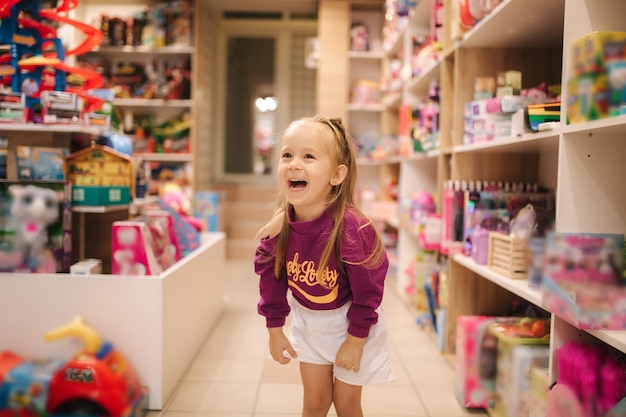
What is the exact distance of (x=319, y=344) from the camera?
1.31 m

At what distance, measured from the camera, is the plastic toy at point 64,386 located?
81 centimetres

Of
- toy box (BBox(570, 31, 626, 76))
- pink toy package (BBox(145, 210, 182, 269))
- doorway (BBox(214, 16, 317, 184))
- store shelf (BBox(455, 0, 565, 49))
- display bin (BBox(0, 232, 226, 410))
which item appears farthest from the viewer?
doorway (BBox(214, 16, 317, 184))

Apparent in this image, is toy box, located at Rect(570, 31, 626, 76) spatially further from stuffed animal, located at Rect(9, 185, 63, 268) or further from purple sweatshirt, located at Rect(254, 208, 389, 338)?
stuffed animal, located at Rect(9, 185, 63, 268)

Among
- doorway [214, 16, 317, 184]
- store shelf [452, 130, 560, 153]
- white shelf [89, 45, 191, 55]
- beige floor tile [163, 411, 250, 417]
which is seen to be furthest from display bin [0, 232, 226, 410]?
doorway [214, 16, 317, 184]

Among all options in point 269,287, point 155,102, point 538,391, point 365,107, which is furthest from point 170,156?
point 538,391

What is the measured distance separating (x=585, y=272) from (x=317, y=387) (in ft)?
2.40

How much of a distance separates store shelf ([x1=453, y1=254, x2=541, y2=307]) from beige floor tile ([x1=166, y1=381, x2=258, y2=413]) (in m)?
0.93

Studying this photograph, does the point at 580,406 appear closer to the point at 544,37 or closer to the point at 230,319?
the point at 544,37

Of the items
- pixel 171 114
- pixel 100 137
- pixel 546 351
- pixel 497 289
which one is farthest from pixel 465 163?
pixel 171 114

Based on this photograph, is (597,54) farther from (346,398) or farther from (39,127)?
(39,127)

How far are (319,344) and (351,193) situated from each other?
1.26 ft

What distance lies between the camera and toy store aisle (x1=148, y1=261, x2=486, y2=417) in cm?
183

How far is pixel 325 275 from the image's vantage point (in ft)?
4.10

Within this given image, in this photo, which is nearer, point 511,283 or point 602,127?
point 602,127
